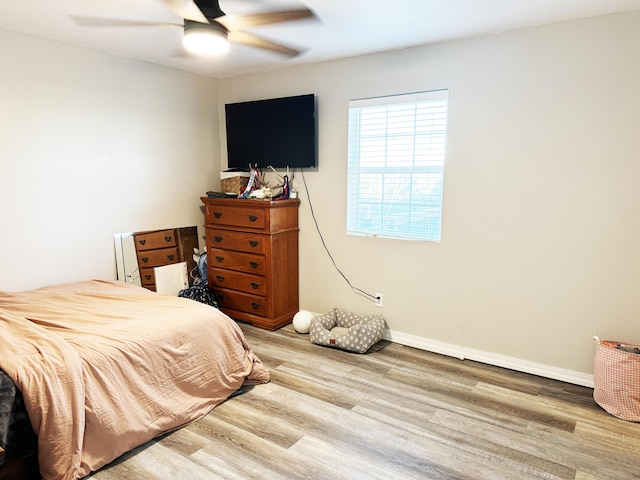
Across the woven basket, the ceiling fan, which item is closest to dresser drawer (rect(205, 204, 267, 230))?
the ceiling fan

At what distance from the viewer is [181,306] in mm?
2615

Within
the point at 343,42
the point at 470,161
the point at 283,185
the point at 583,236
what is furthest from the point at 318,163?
the point at 583,236

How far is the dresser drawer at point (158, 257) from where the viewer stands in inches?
145

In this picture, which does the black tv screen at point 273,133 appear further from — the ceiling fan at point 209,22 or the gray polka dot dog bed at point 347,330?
the gray polka dot dog bed at point 347,330

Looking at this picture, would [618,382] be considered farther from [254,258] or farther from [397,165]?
[254,258]

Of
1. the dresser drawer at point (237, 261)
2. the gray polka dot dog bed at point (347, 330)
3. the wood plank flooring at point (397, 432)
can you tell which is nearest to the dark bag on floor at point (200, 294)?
the dresser drawer at point (237, 261)

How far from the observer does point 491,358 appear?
9.91ft

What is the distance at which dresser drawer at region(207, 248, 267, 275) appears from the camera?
362 cm

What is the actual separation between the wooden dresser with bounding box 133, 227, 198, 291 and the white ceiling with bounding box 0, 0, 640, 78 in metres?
1.53

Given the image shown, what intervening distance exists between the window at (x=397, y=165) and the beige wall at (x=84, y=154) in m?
1.67

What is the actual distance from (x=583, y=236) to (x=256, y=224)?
94.5 inches

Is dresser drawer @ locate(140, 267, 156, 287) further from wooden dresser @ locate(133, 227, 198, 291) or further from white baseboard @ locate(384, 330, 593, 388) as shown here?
white baseboard @ locate(384, 330, 593, 388)

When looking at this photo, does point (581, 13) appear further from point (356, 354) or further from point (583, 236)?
Answer: point (356, 354)

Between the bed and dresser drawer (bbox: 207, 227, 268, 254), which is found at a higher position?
dresser drawer (bbox: 207, 227, 268, 254)
